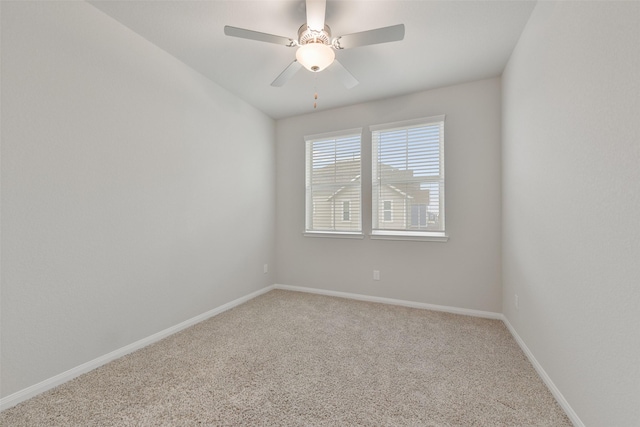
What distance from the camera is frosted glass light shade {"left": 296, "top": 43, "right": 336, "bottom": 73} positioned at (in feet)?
5.55

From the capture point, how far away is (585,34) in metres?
1.28

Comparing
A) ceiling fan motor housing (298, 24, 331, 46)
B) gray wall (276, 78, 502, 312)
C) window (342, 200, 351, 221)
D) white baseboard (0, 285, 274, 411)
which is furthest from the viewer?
window (342, 200, 351, 221)

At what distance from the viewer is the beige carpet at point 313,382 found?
1.42m

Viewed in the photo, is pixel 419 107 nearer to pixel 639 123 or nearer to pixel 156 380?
pixel 639 123

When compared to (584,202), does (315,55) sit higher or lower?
higher

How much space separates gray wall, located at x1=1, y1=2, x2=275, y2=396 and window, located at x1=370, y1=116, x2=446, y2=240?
6.17 feet

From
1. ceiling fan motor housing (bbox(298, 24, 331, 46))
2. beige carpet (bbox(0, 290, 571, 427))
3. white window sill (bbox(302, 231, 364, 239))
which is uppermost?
ceiling fan motor housing (bbox(298, 24, 331, 46))

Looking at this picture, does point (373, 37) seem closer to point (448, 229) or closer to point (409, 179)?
point (409, 179)

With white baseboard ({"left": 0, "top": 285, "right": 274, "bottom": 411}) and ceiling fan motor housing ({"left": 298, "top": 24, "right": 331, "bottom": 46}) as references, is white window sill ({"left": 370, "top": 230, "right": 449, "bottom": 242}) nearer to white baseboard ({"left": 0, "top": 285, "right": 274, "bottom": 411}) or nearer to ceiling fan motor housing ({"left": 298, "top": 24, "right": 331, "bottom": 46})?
white baseboard ({"left": 0, "top": 285, "right": 274, "bottom": 411})

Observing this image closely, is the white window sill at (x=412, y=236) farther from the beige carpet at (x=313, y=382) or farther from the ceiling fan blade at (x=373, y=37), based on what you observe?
the ceiling fan blade at (x=373, y=37)

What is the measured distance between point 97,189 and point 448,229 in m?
3.22

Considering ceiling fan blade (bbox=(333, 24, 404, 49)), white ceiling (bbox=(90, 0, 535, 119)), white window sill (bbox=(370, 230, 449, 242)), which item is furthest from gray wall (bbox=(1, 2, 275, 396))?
white window sill (bbox=(370, 230, 449, 242))

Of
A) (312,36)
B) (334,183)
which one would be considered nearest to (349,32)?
(312,36)

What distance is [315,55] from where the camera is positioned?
1.72 meters
